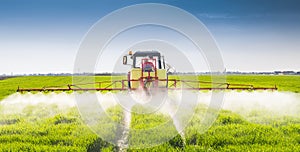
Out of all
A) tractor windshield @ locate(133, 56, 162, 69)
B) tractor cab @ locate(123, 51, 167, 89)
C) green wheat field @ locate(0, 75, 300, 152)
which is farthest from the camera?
tractor windshield @ locate(133, 56, 162, 69)

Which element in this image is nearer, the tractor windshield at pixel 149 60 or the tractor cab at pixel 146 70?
the tractor cab at pixel 146 70

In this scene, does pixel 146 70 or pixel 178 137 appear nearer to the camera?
pixel 178 137

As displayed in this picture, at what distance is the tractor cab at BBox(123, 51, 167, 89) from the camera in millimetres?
16312

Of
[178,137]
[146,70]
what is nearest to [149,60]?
[146,70]

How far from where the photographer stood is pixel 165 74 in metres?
18.2

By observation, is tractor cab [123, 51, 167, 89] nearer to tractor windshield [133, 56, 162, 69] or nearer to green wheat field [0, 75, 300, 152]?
tractor windshield [133, 56, 162, 69]

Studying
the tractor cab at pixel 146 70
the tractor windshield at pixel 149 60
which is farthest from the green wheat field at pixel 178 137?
the tractor windshield at pixel 149 60

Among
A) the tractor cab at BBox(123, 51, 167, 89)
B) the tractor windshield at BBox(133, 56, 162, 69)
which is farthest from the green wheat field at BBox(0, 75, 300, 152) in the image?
the tractor windshield at BBox(133, 56, 162, 69)

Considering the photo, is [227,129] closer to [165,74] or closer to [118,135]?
[118,135]

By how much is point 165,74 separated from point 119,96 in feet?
11.2

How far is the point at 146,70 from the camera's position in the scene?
1791 centimetres

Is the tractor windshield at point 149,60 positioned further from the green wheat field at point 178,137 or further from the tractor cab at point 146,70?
→ the green wheat field at point 178,137

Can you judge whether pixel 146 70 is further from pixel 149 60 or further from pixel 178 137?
pixel 178 137

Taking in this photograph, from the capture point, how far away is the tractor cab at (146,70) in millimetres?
16312
